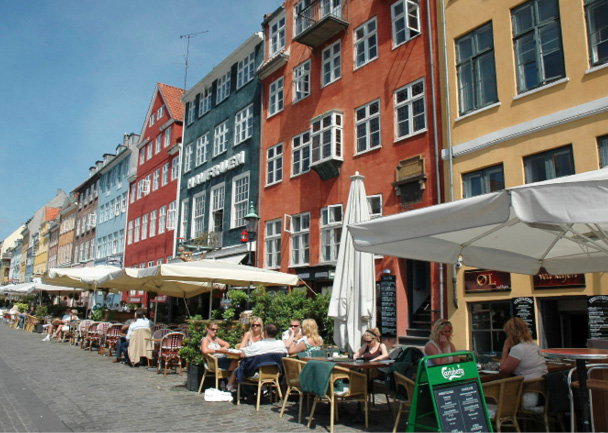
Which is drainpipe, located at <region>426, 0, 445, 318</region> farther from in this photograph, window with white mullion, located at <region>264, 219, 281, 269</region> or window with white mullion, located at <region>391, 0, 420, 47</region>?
window with white mullion, located at <region>264, 219, 281, 269</region>

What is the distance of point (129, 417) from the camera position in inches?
286

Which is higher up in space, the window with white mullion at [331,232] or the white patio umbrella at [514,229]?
the window with white mullion at [331,232]

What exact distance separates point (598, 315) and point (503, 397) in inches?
233

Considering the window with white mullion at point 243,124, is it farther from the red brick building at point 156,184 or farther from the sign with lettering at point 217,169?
the red brick building at point 156,184

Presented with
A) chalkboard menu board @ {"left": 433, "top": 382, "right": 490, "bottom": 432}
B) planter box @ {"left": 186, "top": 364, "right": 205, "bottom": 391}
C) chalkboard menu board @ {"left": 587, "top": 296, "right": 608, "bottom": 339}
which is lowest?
planter box @ {"left": 186, "top": 364, "right": 205, "bottom": 391}

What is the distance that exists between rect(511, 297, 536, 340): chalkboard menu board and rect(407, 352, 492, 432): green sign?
22.5 ft

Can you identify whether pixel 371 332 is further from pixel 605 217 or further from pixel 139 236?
pixel 139 236

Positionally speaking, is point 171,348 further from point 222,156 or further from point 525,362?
point 222,156

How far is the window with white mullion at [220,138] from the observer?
85.0 feet

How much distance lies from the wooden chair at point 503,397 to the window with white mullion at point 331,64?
14236 mm

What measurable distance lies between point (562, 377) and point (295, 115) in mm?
15964

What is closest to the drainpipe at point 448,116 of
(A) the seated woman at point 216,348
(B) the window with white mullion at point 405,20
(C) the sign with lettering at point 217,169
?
(B) the window with white mullion at point 405,20

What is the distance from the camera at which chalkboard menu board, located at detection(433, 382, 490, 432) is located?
16.2 ft

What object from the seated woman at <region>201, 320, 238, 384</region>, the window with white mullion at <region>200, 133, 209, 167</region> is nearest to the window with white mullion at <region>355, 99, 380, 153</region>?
the seated woman at <region>201, 320, 238, 384</region>
